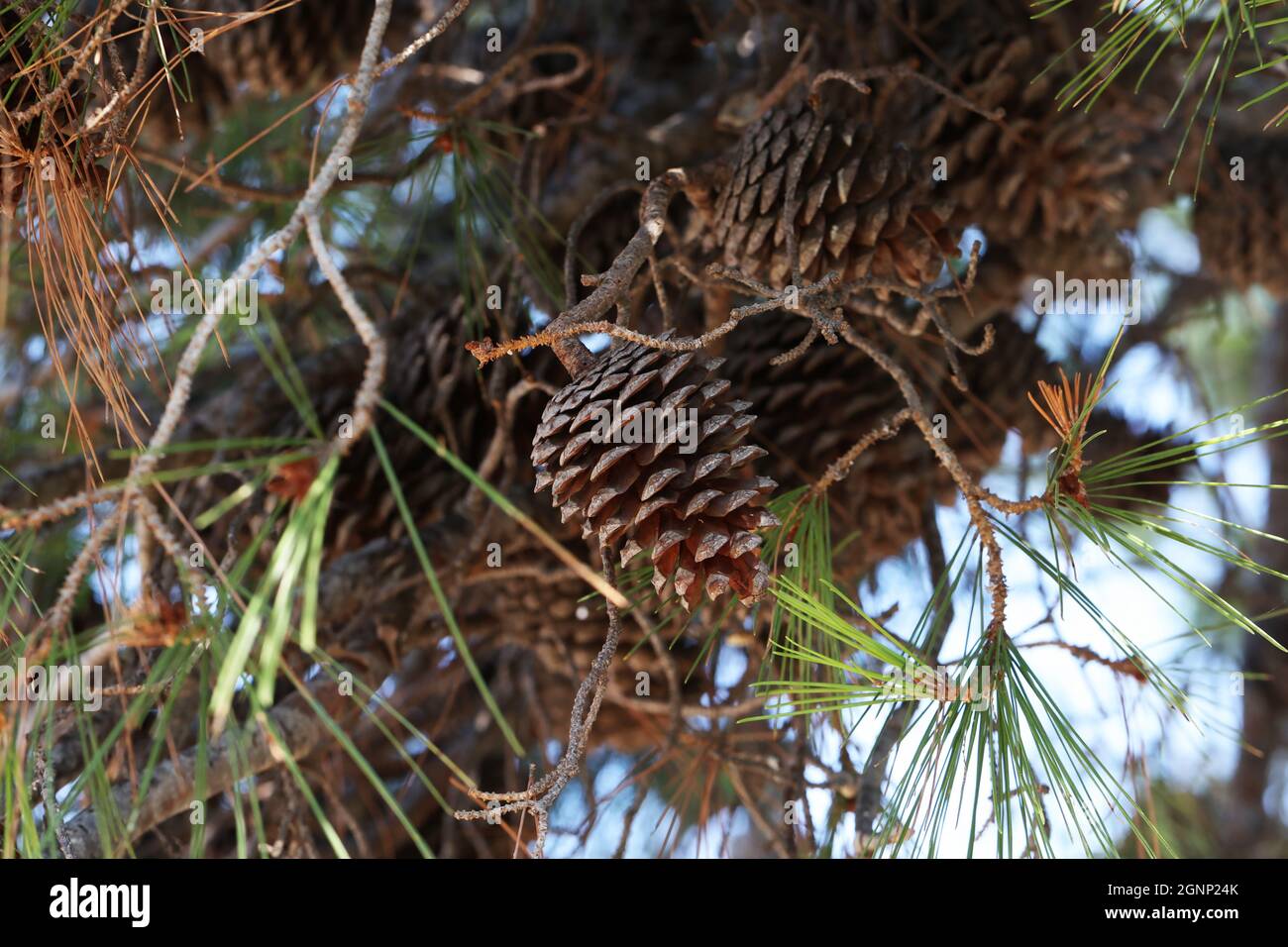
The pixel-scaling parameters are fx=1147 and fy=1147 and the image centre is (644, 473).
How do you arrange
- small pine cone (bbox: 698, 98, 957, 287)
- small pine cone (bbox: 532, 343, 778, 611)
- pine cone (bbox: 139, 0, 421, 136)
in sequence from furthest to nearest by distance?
pine cone (bbox: 139, 0, 421, 136)
small pine cone (bbox: 698, 98, 957, 287)
small pine cone (bbox: 532, 343, 778, 611)

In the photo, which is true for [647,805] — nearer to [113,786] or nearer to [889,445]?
[889,445]

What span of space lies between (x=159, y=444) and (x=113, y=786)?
56 cm

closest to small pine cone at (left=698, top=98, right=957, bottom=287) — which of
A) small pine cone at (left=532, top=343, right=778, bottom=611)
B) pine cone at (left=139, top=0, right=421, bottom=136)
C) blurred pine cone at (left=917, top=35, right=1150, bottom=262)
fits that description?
small pine cone at (left=532, top=343, right=778, bottom=611)

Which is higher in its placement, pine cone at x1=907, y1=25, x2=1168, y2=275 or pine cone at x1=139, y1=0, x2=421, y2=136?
pine cone at x1=139, y1=0, x2=421, y2=136

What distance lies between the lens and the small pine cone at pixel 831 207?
0.97 metres

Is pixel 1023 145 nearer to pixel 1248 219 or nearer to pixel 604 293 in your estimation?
pixel 1248 219

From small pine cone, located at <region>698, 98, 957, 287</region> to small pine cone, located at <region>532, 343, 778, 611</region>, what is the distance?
0.84 ft

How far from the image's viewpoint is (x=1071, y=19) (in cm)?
148

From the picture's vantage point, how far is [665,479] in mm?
731

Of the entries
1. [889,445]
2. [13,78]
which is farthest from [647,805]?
[13,78]

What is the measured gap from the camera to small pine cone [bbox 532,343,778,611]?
0.74 metres

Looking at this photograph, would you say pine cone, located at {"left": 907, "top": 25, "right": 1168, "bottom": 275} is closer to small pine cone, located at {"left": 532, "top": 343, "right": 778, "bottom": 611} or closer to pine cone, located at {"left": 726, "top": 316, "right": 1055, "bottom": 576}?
pine cone, located at {"left": 726, "top": 316, "right": 1055, "bottom": 576}

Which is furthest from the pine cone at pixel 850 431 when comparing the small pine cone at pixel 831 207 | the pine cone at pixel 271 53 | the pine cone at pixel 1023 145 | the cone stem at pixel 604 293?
the pine cone at pixel 271 53

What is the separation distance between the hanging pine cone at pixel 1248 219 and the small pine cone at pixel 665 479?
4.21 feet
